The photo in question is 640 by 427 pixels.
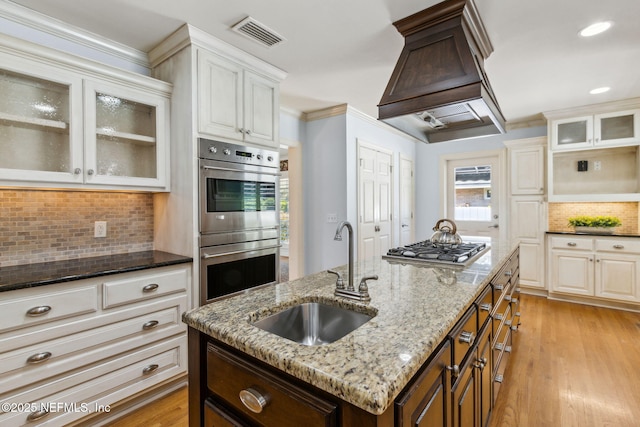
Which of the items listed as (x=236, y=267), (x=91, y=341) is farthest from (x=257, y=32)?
(x=91, y=341)

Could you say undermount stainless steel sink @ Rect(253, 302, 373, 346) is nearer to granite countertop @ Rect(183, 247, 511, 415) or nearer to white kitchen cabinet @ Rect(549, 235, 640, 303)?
granite countertop @ Rect(183, 247, 511, 415)

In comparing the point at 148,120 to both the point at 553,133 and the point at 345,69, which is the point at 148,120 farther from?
the point at 553,133

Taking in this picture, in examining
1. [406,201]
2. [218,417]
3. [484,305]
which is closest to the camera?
[218,417]

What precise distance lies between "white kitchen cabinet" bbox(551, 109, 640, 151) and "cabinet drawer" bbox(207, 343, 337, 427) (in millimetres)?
4627

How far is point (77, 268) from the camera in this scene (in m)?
1.84

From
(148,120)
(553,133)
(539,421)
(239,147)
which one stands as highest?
(553,133)

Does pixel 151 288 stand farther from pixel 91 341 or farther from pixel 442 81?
pixel 442 81

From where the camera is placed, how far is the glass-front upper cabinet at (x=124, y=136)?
197cm

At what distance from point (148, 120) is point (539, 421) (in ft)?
10.6

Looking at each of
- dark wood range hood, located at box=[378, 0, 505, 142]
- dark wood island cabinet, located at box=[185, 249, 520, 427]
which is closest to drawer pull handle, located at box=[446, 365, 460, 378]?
dark wood island cabinet, located at box=[185, 249, 520, 427]

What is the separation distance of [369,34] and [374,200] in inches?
94.8

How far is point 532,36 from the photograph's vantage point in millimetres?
2262

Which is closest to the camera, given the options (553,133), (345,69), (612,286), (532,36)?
(532,36)

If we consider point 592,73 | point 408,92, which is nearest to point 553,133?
point 592,73
